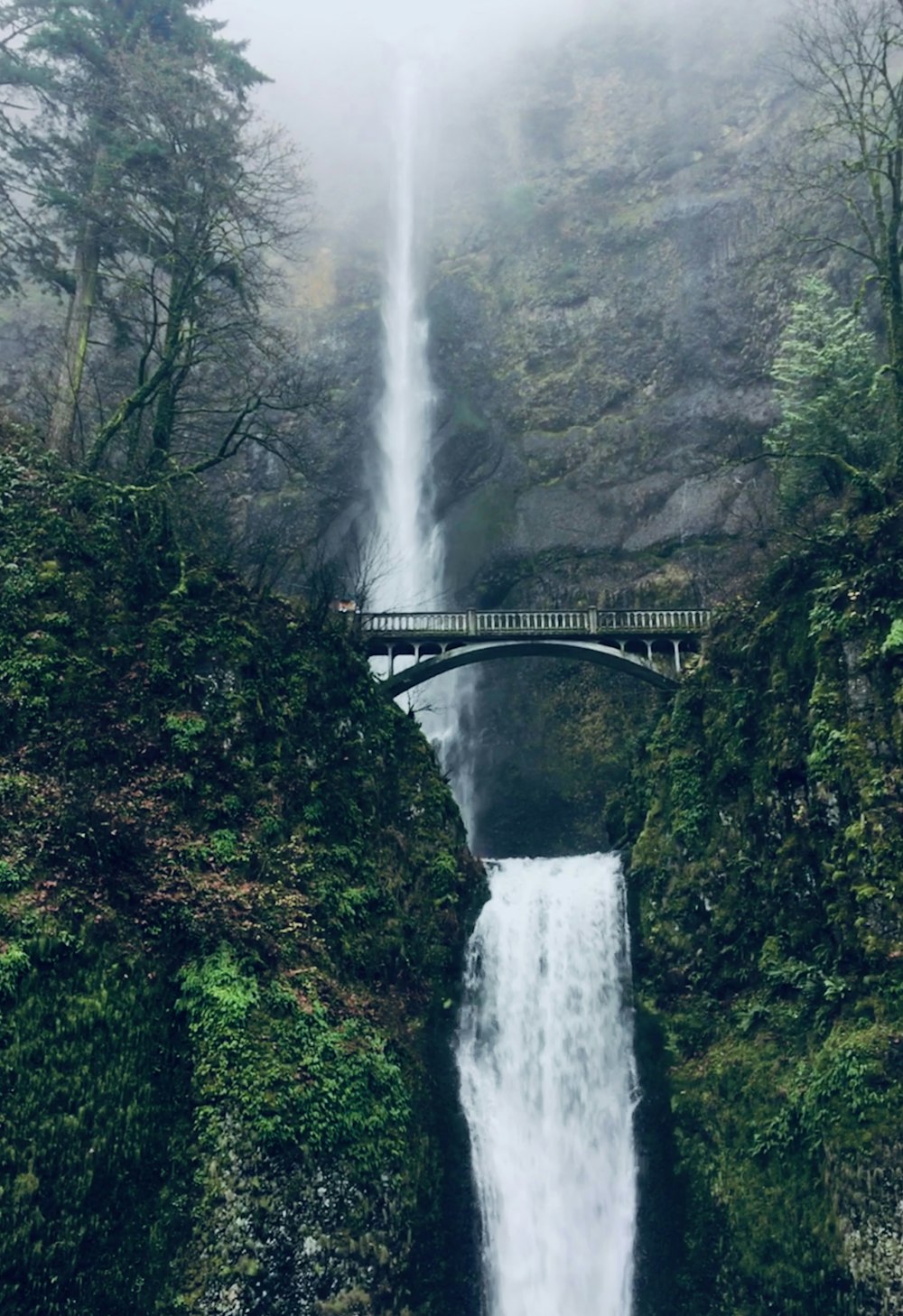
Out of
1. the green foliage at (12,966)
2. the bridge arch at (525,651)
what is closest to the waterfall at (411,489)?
the bridge arch at (525,651)

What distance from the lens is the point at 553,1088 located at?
19125 mm

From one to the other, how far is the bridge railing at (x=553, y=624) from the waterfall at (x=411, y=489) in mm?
2872

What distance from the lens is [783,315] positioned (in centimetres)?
3603

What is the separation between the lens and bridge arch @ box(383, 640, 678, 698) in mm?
26422

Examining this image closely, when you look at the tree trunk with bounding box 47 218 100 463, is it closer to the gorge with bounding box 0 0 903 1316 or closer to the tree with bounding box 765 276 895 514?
the gorge with bounding box 0 0 903 1316

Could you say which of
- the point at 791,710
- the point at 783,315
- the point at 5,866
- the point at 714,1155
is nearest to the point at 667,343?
the point at 783,315

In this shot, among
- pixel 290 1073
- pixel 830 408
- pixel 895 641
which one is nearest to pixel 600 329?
pixel 830 408

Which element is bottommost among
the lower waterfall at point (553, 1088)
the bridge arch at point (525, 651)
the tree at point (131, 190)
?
the lower waterfall at point (553, 1088)

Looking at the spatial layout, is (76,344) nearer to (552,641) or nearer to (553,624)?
(552,641)

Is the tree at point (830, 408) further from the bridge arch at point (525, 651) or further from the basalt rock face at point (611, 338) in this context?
the basalt rock face at point (611, 338)

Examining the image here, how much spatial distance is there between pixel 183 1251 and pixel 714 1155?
370 inches

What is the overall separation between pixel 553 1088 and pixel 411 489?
81.3ft

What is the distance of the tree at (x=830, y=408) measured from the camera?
21.8m

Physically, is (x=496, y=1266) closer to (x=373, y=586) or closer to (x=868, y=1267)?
(x=868, y=1267)
